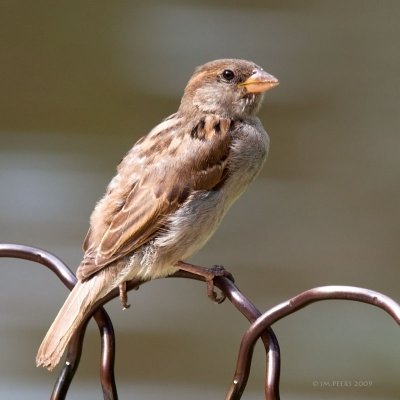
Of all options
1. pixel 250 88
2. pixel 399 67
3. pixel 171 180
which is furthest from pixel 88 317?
pixel 399 67

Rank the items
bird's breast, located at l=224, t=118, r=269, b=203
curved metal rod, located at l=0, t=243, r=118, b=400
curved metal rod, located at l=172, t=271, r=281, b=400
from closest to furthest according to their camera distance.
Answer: curved metal rod, located at l=172, t=271, r=281, b=400 < curved metal rod, located at l=0, t=243, r=118, b=400 < bird's breast, located at l=224, t=118, r=269, b=203

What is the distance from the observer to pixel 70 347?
2.07 m

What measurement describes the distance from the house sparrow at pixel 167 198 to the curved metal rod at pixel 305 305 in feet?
1.91

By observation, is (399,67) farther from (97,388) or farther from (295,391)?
(97,388)

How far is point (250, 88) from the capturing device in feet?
9.14

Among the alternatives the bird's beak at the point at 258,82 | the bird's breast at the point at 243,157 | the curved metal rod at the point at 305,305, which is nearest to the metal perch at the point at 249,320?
the curved metal rod at the point at 305,305

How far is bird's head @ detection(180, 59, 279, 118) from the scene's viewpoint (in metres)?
2.80

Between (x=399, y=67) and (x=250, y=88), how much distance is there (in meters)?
1.09

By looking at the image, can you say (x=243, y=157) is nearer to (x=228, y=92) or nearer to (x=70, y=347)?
(x=228, y=92)

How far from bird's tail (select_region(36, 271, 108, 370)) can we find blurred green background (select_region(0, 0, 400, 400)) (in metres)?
1.50

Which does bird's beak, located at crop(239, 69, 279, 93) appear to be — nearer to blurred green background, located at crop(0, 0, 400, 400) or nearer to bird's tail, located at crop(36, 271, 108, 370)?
bird's tail, located at crop(36, 271, 108, 370)

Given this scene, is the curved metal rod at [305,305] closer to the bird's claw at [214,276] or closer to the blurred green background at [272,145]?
the bird's claw at [214,276]

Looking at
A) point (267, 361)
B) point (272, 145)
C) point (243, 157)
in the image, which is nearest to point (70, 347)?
point (267, 361)

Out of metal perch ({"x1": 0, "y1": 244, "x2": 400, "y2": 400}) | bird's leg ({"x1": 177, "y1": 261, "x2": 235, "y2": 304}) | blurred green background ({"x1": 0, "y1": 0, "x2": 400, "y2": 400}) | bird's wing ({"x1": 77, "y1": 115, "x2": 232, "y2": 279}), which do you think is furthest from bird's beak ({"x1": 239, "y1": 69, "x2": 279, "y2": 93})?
blurred green background ({"x1": 0, "y1": 0, "x2": 400, "y2": 400})
